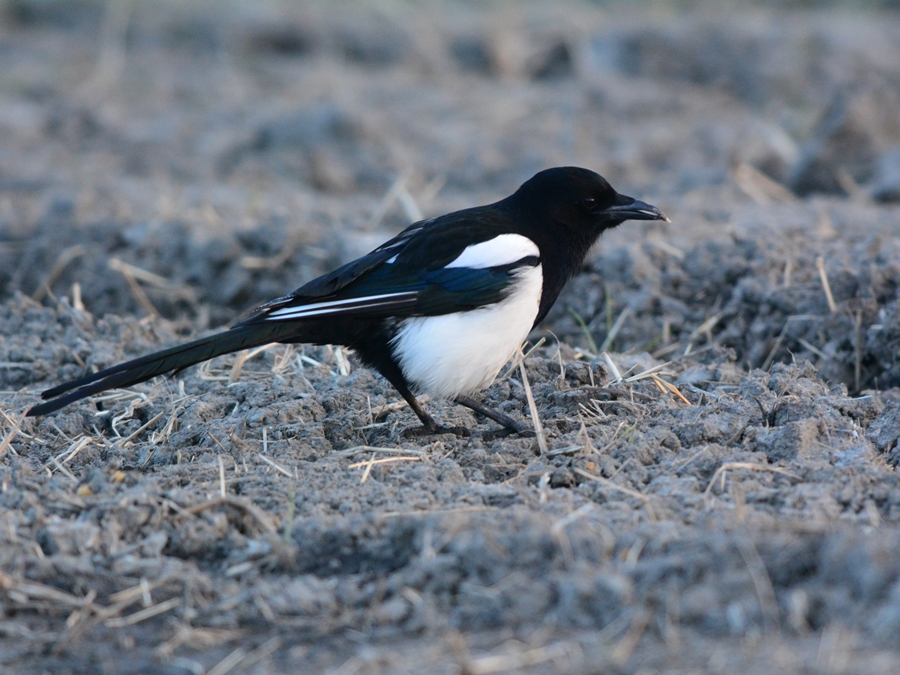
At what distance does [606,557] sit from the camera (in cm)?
296

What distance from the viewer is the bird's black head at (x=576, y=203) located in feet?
14.9

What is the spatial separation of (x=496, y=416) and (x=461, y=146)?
515 centimetres

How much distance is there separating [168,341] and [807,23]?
8531mm

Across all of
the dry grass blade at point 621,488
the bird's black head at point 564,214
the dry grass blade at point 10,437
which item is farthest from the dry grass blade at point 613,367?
the dry grass blade at point 10,437

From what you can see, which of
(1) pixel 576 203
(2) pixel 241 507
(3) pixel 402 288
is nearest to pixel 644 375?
(1) pixel 576 203

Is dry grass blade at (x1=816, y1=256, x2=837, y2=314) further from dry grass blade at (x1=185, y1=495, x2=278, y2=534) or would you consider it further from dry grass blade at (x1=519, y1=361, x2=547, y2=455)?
dry grass blade at (x1=185, y1=495, x2=278, y2=534)

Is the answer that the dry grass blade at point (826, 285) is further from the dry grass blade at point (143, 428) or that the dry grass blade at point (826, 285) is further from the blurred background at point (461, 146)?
the dry grass blade at point (143, 428)

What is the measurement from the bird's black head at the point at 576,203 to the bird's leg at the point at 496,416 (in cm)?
78

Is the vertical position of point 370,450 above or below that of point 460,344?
below

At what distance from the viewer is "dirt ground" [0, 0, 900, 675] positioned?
2.80 metres

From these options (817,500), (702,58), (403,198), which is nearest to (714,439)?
(817,500)

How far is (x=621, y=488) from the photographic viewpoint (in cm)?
350

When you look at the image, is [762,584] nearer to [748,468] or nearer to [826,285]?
[748,468]

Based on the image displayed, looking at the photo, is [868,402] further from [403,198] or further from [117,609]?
[403,198]
